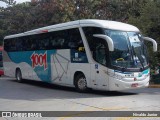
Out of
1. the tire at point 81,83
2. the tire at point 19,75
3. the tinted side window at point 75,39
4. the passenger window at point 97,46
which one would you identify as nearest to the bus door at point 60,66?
the tinted side window at point 75,39

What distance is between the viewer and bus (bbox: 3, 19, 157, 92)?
13.9 metres

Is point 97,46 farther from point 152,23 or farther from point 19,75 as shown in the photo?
point 19,75

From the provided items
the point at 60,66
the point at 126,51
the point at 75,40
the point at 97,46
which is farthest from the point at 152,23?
the point at 97,46

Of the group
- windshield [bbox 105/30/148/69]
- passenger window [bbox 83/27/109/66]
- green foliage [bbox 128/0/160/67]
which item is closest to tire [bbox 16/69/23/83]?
green foliage [bbox 128/0/160/67]

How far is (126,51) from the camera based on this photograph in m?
14.1

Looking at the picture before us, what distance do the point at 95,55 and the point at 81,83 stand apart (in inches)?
69.3

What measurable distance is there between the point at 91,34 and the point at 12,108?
5.20m

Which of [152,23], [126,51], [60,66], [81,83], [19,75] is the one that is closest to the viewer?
[126,51]

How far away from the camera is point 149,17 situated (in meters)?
21.9

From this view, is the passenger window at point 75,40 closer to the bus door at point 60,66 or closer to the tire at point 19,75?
the bus door at point 60,66

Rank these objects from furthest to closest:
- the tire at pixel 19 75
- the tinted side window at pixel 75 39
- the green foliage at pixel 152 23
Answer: the tire at pixel 19 75 < the green foliage at pixel 152 23 < the tinted side window at pixel 75 39

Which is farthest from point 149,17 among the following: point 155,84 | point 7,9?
point 7,9

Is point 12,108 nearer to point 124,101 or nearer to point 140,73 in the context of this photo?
point 124,101

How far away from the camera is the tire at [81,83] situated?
606 inches
